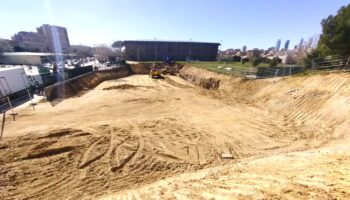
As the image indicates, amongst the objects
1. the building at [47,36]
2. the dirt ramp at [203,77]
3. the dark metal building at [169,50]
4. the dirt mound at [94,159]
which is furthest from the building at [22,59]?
the building at [47,36]

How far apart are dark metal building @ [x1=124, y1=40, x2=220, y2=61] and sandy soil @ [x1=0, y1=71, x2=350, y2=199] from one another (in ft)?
162

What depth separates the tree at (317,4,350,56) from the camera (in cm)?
1803

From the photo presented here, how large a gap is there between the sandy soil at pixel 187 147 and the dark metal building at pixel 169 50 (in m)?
49.5

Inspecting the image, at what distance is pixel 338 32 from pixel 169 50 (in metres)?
54.8

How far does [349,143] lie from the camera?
372 inches

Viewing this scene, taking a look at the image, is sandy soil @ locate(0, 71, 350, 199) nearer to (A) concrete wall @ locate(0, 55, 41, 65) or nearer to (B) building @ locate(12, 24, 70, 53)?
(A) concrete wall @ locate(0, 55, 41, 65)

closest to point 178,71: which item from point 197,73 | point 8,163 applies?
point 197,73

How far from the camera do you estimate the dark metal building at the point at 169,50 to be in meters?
66.8

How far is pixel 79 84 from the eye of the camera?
93.6ft

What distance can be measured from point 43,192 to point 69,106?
13156mm

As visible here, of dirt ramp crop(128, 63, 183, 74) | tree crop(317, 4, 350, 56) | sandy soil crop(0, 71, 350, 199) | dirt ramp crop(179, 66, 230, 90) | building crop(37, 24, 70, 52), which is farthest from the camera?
building crop(37, 24, 70, 52)

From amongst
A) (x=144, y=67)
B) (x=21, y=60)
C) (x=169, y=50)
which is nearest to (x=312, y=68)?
(x=144, y=67)

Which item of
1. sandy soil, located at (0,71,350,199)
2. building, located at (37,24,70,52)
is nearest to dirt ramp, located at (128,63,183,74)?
sandy soil, located at (0,71,350,199)

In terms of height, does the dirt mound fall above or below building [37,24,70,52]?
below
